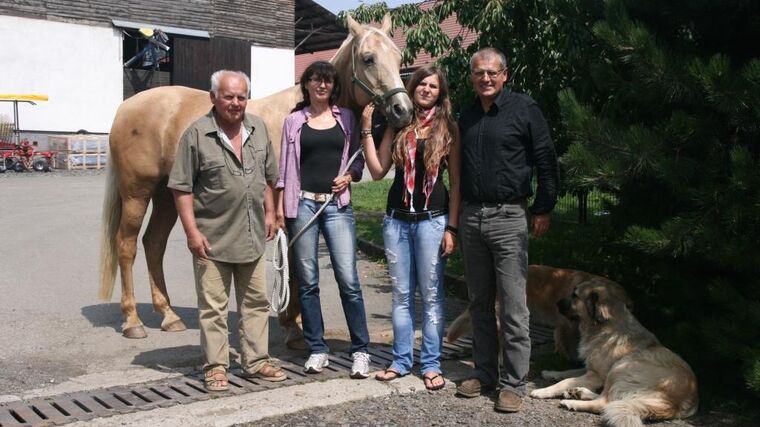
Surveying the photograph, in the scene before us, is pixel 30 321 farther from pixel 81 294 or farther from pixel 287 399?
pixel 287 399

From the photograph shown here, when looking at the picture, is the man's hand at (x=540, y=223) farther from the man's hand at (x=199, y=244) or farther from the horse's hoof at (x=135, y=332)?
the horse's hoof at (x=135, y=332)

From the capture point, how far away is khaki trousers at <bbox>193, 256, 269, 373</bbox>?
4988mm

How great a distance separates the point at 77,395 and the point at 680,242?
3.91 m

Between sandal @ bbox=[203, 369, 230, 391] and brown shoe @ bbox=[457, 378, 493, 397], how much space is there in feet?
5.03

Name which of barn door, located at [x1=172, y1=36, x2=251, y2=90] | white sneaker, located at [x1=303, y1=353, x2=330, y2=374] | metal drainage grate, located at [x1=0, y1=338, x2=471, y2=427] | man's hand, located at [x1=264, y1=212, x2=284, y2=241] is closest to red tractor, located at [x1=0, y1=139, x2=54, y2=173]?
barn door, located at [x1=172, y1=36, x2=251, y2=90]

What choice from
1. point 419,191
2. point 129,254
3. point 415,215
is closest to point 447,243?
point 415,215

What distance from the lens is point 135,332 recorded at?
21.6 feet

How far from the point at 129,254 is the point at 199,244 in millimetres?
2512

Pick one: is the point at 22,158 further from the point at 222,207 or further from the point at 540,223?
the point at 540,223

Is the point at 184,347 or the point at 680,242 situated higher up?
the point at 680,242

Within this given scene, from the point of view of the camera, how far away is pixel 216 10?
29359 mm

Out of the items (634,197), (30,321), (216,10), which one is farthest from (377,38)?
(216,10)

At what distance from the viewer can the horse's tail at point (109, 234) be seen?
7.10 m

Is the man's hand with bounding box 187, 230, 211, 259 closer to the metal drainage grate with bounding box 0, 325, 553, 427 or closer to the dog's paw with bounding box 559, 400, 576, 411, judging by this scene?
the metal drainage grate with bounding box 0, 325, 553, 427
